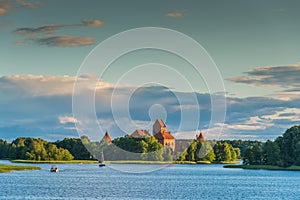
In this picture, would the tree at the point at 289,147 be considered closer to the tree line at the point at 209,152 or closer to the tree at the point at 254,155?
the tree at the point at 254,155

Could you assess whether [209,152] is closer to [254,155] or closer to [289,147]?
[254,155]

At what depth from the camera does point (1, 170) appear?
4754 inches

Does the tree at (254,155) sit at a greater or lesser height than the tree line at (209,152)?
lesser

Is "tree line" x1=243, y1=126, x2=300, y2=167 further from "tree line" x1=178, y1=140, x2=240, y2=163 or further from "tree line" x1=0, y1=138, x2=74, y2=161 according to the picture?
"tree line" x1=0, y1=138, x2=74, y2=161

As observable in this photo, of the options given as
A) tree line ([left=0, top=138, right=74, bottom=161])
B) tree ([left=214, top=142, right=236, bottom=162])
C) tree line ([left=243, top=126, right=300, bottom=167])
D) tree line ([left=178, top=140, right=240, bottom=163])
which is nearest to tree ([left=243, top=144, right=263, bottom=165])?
tree line ([left=243, top=126, right=300, bottom=167])

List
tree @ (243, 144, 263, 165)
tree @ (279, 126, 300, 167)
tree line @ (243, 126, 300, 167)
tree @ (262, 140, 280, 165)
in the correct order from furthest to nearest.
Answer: tree @ (243, 144, 263, 165)
tree @ (262, 140, 280, 165)
tree @ (279, 126, 300, 167)
tree line @ (243, 126, 300, 167)

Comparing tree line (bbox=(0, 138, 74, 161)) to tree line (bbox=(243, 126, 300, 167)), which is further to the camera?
tree line (bbox=(0, 138, 74, 161))

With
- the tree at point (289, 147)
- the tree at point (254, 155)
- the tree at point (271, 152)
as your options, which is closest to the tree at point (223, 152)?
the tree at point (254, 155)

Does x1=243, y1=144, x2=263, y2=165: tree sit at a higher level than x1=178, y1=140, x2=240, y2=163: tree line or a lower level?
lower

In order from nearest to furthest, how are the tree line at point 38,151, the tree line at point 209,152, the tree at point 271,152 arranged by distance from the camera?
the tree at point 271,152 < the tree line at point 38,151 < the tree line at point 209,152

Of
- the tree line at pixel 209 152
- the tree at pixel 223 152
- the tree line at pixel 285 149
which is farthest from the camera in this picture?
the tree line at pixel 209 152

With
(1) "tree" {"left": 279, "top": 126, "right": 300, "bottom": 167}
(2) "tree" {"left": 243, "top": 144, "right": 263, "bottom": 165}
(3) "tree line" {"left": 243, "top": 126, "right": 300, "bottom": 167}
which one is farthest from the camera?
(2) "tree" {"left": 243, "top": 144, "right": 263, "bottom": 165}

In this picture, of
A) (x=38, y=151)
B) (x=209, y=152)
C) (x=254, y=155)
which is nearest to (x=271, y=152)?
(x=254, y=155)

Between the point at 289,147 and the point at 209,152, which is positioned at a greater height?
Answer: the point at 209,152
